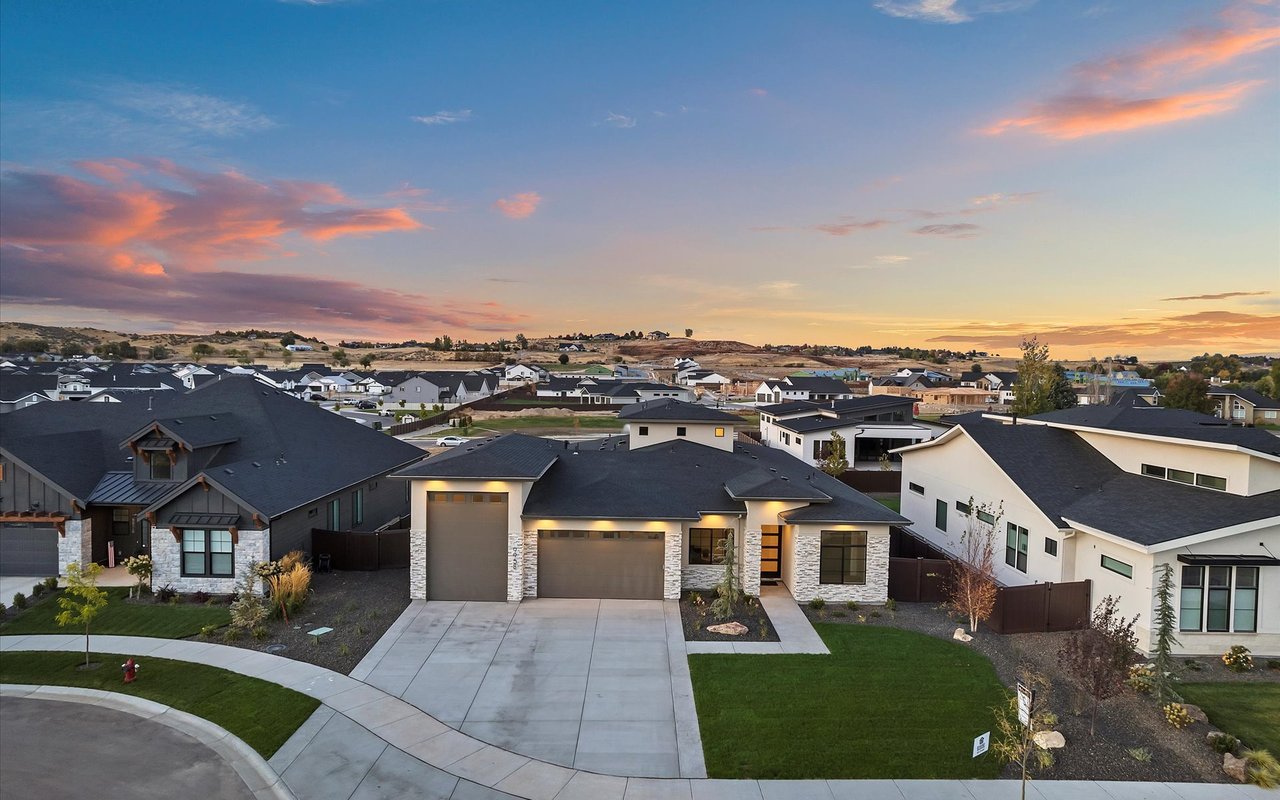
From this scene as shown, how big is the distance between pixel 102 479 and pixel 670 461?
67.0ft

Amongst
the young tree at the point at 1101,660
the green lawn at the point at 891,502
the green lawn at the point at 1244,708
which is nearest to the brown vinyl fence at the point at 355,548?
the young tree at the point at 1101,660

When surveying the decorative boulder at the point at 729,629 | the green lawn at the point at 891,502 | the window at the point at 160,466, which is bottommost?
the green lawn at the point at 891,502

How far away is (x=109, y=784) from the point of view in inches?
419

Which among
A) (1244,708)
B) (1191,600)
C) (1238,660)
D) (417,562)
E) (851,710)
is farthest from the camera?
(417,562)

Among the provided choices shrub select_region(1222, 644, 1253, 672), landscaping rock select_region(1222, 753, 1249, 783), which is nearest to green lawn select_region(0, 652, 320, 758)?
landscaping rock select_region(1222, 753, 1249, 783)

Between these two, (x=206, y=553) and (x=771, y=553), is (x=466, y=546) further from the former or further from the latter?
(x=771, y=553)

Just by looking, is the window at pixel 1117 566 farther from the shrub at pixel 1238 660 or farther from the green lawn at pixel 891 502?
the green lawn at pixel 891 502

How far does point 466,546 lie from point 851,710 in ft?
39.4

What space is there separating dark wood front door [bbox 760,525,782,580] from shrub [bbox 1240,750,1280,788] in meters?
12.0

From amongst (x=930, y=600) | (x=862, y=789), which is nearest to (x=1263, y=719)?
(x=930, y=600)

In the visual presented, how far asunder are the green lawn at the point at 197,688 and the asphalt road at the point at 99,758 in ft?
2.12

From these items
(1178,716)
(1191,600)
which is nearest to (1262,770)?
(1178,716)

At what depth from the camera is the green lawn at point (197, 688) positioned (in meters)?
12.4

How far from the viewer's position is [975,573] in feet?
59.0
